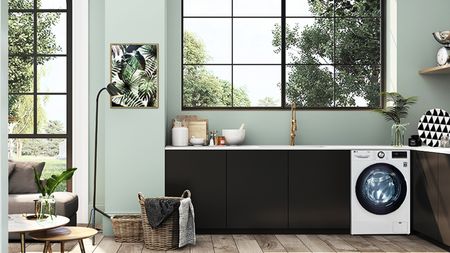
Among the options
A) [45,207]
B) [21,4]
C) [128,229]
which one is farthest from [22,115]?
[45,207]

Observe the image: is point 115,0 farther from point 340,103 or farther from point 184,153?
point 340,103

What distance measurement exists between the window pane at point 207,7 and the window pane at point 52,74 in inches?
58.5

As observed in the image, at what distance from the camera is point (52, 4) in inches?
254

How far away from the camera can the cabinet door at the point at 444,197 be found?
504 centimetres

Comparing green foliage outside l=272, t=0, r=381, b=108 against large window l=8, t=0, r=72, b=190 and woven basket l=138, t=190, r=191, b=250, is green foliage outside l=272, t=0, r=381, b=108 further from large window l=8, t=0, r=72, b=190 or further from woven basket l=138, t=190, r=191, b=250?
large window l=8, t=0, r=72, b=190

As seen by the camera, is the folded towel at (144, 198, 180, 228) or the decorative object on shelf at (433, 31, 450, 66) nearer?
the folded towel at (144, 198, 180, 228)

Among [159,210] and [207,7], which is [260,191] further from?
[207,7]

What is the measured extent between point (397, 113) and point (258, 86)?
1494 millimetres

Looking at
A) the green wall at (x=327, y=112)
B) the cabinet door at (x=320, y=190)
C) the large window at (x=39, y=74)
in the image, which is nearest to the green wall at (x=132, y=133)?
the green wall at (x=327, y=112)

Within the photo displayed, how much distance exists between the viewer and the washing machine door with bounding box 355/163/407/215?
5.75 meters

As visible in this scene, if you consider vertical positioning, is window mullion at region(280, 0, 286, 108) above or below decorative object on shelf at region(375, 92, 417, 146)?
above

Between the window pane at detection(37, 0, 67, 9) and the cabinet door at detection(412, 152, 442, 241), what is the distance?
4034mm

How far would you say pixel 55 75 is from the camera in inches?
254

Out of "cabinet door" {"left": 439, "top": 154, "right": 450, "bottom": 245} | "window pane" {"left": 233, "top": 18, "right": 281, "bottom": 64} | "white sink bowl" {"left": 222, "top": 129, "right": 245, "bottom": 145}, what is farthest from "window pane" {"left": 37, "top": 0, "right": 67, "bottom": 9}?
"cabinet door" {"left": 439, "top": 154, "right": 450, "bottom": 245}
